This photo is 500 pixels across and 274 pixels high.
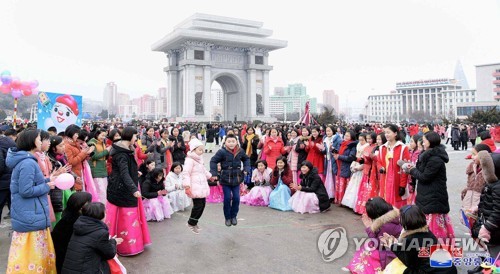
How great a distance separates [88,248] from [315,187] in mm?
4319

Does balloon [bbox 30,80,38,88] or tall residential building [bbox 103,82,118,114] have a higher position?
tall residential building [bbox 103,82,118,114]

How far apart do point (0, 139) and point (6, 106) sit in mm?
64282

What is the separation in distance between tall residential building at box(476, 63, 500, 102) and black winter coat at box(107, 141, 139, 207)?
80304 millimetres

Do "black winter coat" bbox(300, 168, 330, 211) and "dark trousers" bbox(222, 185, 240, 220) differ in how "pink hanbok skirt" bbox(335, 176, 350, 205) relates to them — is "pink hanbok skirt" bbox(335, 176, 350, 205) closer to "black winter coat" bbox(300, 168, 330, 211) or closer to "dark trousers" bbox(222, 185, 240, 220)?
"black winter coat" bbox(300, 168, 330, 211)

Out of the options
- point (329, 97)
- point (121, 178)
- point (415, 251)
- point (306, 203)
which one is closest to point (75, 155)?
point (121, 178)

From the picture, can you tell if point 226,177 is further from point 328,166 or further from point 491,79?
point 491,79

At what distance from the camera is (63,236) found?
3637mm

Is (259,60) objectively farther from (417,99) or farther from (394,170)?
(417,99)

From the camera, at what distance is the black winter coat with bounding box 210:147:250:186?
528 centimetres

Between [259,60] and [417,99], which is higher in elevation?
[417,99]

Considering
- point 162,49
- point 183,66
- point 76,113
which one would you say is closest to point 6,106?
point 162,49

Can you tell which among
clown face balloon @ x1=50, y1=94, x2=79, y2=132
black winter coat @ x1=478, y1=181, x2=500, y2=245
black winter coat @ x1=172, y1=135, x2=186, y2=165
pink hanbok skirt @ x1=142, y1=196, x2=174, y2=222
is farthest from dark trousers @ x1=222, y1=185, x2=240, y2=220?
clown face balloon @ x1=50, y1=94, x2=79, y2=132

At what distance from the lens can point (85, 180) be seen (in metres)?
5.70

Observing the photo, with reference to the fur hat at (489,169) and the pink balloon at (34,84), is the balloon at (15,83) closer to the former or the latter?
the pink balloon at (34,84)
